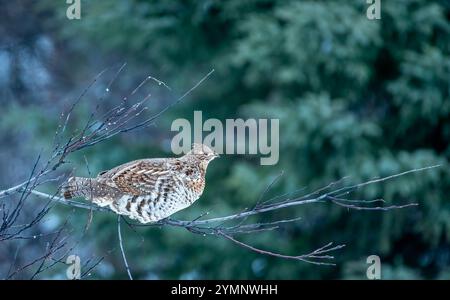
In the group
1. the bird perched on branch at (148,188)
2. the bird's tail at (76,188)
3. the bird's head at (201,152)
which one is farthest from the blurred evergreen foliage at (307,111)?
the bird's tail at (76,188)

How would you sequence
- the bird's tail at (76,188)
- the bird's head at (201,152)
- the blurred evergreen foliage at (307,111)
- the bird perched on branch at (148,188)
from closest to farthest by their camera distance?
A: the bird's tail at (76,188), the bird perched on branch at (148,188), the bird's head at (201,152), the blurred evergreen foliage at (307,111)

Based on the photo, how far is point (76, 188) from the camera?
14.9 ft

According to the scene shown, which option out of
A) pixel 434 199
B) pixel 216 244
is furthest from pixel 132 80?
pixel 434 199

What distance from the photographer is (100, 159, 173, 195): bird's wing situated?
4789 millimetres

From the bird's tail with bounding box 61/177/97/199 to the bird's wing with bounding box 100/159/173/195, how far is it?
0.18 metres

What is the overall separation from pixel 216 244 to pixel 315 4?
2875 mm

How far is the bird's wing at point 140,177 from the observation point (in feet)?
15.7

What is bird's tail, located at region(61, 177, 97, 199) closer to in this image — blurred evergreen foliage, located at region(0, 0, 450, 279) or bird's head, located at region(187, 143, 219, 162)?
bird's head, located at region(187, 143, 219, 162)

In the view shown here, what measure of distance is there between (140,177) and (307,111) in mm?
5254

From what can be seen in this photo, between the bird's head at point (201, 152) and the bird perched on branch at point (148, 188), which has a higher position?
the bird's head at point (201, 152)

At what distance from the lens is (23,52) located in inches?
557

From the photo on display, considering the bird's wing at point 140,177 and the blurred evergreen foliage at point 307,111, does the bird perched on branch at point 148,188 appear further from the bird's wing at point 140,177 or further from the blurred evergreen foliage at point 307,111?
the blurred evergreen foliage at point 307,111

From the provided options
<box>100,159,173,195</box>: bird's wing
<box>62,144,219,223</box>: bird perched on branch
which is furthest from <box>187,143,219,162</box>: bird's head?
<box>100,159,173,195</box>: bird's wing
